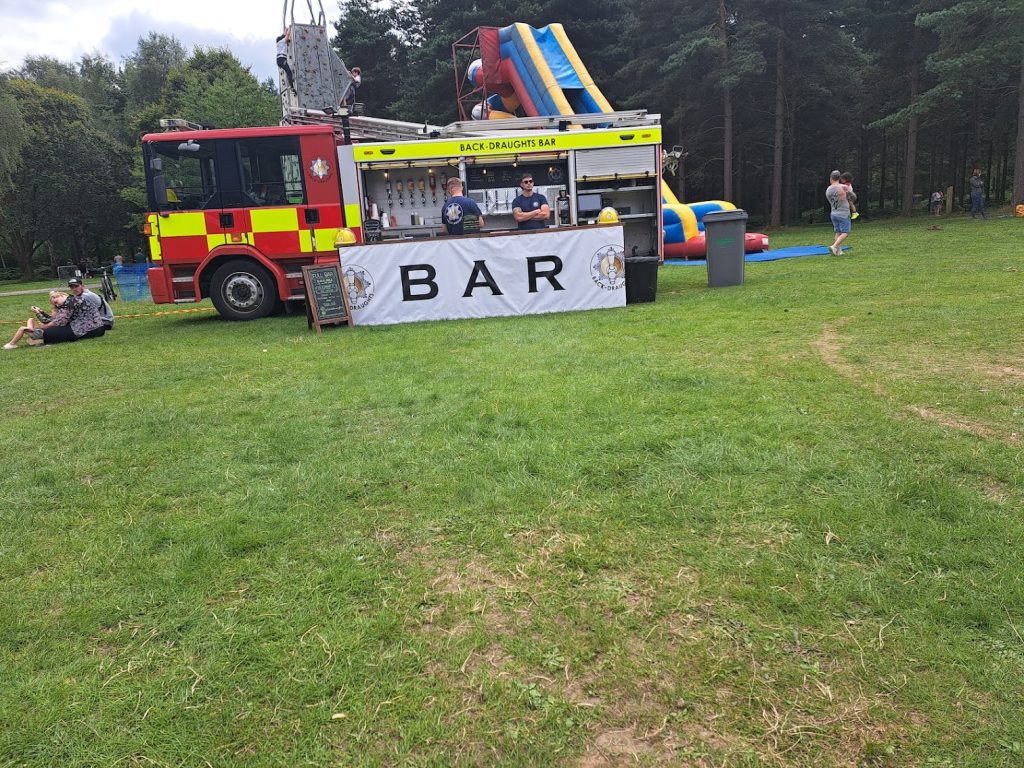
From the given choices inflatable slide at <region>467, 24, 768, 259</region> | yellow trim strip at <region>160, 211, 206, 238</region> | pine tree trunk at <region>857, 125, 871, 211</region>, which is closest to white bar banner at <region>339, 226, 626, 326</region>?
yellow trim strip at <region>160, 211, 206, 238</region>

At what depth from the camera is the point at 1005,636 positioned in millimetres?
2256

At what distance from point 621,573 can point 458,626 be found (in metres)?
0.73

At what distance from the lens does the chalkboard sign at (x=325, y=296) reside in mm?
9805

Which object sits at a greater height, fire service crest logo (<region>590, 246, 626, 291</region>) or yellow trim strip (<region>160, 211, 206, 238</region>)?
yellow trim strip (<region>160, 211, 206, 238</region>)

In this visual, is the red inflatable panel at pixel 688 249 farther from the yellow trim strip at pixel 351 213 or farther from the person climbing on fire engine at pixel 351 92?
the yellow trim strip at pixel 351 213

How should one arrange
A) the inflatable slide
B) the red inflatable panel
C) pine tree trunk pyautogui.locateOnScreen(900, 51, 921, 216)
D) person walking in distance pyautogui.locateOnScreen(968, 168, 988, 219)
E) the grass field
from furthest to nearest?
pine tree trunk pyautogui.locateOnScreen(900, 51, 921, 216) < person walking in distance pyautogui.locateOnScreen(968, 168, 988, 219) < the inflatable slide < the red inflatable panel < the grass field

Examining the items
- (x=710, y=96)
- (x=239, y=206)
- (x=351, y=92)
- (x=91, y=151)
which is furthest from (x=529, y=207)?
(x=91, y=151)

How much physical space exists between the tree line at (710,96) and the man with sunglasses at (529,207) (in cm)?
1172

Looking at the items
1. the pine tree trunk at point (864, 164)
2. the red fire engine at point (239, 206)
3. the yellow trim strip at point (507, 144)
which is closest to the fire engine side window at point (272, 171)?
the red fire engine at point (239, 206)

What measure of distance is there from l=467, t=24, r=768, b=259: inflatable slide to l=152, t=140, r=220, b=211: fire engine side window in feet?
36.6

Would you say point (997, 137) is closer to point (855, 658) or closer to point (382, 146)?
point (382, 146)

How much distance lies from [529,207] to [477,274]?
2.17 meters

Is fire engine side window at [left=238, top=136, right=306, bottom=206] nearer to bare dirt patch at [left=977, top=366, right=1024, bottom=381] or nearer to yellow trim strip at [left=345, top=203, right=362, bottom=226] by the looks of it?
yellow trim strip at [left=345, top=203, right=362, bottom=226]

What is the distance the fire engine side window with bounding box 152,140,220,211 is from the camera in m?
10.9
